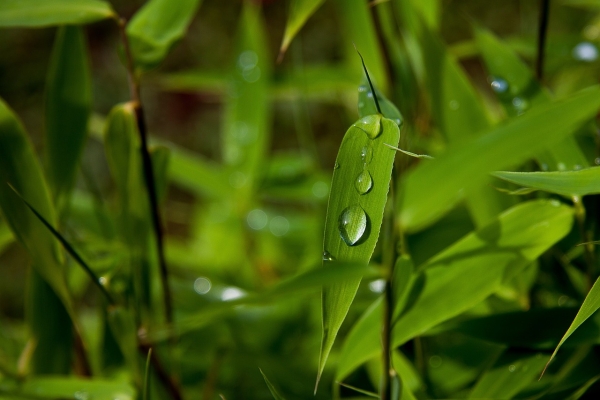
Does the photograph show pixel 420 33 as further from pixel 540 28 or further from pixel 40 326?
pixel 40 326

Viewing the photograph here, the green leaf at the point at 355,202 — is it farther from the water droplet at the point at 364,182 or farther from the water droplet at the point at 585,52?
the water droplet at the point at 585,52

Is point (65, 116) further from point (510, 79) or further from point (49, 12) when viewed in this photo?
point (510, 79)

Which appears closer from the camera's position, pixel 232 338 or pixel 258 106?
pixel 232 338

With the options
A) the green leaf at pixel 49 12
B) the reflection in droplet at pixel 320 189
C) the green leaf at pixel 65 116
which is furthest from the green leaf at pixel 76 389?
the reflection in droplet at pixel 320 189

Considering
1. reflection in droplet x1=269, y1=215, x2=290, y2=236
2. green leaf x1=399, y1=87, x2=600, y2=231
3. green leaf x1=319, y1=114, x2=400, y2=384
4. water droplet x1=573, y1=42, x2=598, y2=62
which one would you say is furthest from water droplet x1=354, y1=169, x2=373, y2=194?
reflection in droplet x1=269, y1=215, x2=290, y2=236

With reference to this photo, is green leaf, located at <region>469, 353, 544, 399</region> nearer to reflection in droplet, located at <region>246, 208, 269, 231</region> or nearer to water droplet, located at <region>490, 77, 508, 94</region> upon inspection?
water droplet, located at <region>490, 77, 508, 94</region>

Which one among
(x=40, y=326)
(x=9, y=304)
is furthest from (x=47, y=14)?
(x=9, y=304)
